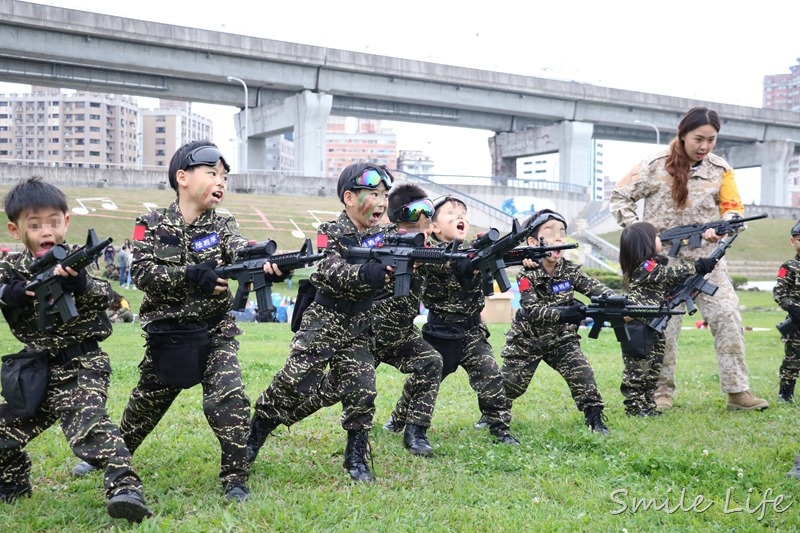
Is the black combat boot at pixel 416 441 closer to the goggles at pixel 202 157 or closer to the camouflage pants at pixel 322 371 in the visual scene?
the camouflage pants at pixel 322 371

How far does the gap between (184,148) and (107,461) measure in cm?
217

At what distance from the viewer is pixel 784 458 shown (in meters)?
5.91

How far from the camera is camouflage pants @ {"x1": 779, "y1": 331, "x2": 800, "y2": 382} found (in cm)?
876

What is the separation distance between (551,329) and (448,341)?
1.01 metres

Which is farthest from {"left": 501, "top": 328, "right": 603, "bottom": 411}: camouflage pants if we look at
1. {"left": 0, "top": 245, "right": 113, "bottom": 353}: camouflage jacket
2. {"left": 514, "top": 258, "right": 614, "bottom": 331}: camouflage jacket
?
{"left": 0, "top": 245, "right": 113, "bottom": 353}: camouflage jacket

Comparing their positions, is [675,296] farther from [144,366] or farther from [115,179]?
[115,179]

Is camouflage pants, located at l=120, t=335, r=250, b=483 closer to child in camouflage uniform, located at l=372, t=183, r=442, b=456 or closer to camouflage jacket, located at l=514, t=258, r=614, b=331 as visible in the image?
Result: child in camouflage uniform, located at l=372, t=183, r=442, b=456

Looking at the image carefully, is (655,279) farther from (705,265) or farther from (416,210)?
(416,210)

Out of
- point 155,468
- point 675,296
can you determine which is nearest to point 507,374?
point 675,296

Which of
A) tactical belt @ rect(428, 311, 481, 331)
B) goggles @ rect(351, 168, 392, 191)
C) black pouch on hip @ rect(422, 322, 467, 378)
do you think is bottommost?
black pouch on hip @ rect(422, 322, 467, 378)

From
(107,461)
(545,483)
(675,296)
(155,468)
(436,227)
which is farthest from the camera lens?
(675,296)

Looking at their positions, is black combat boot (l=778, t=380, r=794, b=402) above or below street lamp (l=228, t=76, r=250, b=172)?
below

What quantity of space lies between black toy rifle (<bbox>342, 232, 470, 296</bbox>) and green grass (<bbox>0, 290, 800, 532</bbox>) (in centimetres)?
139

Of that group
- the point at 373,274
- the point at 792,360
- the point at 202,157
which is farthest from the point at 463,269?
the point at 792,360
